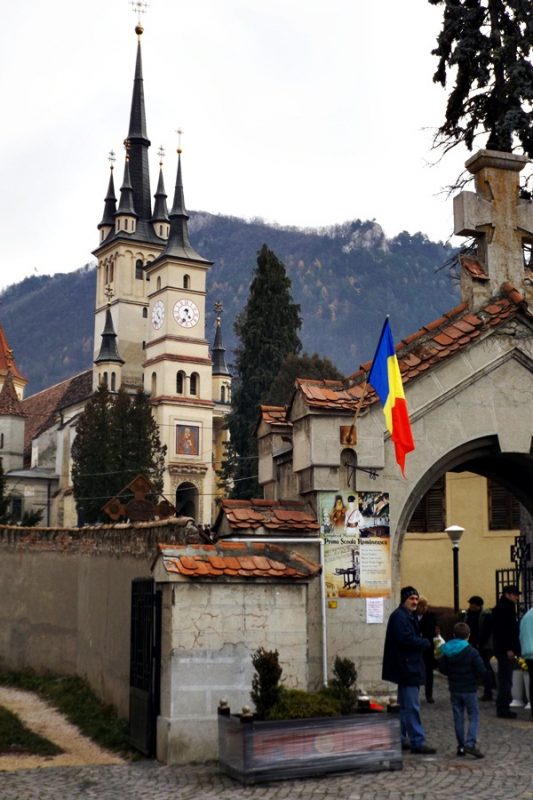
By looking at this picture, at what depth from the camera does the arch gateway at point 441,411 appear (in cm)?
1295

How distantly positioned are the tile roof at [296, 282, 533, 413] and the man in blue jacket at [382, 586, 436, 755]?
3.24 metres

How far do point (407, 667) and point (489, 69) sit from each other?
19.1m

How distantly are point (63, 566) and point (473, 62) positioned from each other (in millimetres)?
16412

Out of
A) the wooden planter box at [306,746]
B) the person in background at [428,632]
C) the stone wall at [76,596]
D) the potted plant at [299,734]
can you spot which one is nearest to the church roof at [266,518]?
the stone wall at [76,596]

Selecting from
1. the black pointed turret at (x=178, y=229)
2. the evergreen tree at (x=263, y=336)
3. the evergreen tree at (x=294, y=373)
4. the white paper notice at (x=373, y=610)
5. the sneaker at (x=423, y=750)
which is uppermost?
the black pointed turret at (x=178, y=229)

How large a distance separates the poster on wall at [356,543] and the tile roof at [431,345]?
1.24 m

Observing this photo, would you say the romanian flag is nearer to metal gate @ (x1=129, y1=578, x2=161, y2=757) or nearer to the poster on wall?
the poster on wall

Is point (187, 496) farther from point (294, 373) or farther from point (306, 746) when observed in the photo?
point (306, 746)

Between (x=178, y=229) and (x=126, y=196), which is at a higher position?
(x=126, y=196)

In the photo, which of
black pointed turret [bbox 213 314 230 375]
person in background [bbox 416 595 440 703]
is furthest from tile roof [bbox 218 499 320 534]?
black pointed turret [bbox 213 314 230 375]

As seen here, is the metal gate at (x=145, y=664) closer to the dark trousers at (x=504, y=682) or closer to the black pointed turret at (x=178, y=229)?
the dark trousers at (x=504, y=682)

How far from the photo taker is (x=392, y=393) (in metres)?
12.6

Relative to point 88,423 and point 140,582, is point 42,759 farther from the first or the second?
point 88,423

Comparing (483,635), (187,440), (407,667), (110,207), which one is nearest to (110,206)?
(110,207)
